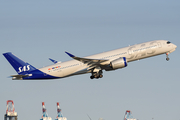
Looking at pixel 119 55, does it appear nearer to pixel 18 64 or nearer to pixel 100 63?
pixel 100 63

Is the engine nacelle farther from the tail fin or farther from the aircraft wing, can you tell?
the tail fin

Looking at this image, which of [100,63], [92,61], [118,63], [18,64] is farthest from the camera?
[18,64]

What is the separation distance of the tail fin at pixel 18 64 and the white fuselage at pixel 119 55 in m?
3.35

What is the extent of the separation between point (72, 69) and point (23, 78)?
34.6 feet

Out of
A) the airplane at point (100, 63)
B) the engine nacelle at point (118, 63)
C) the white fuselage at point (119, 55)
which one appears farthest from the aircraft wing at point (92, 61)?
the engine nacelle at point (118, 63)

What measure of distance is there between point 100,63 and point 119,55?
4.18 metres

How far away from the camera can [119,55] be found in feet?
213

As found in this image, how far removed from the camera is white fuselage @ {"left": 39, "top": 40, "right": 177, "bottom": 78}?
213 ft

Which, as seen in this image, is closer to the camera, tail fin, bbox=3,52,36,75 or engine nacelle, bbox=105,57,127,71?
engine nacelle, bbox=105,57,127,71

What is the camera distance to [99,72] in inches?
2650

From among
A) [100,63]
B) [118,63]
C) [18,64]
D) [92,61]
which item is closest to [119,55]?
[118,63]

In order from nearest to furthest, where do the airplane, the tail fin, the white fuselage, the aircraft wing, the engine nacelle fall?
the aircraft wing
the engine nacelle
the airplane
the white fuselage
the tail fin

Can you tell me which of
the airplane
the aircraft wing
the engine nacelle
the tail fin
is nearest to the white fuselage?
the airplane

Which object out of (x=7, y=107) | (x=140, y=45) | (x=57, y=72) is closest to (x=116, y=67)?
(x=140, y=45)
